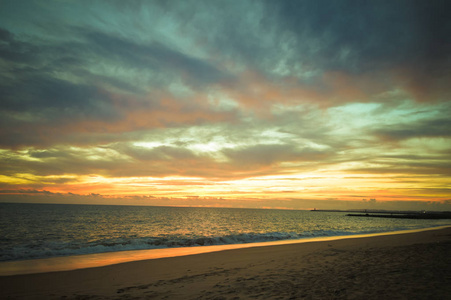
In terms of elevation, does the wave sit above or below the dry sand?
below

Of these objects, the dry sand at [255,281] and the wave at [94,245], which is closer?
the dry sand at [255,281]

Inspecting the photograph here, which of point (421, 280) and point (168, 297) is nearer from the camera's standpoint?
point (168, 297)

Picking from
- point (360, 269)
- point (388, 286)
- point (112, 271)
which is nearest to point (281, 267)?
point (360, 269)

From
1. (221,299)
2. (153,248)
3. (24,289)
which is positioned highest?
(221,299)

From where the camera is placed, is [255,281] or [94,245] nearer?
[255,281]

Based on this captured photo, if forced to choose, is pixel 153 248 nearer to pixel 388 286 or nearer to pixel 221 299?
pixel 221 299

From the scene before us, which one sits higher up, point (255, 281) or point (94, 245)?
point (255, 281)

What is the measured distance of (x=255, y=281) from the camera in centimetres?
1014

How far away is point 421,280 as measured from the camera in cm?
926

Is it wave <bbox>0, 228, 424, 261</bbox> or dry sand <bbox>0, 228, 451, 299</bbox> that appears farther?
wave <bbox>0, 228, 424, 261</bbox>

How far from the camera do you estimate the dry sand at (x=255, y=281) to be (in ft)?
27.4

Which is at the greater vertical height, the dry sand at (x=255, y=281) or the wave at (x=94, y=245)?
the dry sand at (x=255, y=281)

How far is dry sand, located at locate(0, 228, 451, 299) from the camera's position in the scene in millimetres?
8359

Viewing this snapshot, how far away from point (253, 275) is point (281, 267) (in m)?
2.31
